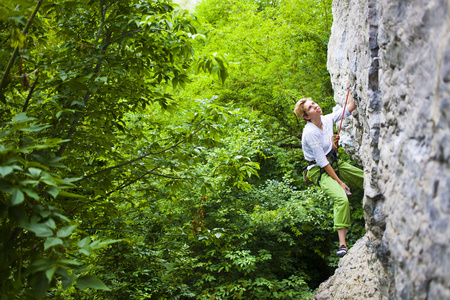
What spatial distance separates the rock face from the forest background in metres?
1.10

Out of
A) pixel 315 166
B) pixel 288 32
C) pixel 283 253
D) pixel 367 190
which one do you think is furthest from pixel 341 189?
pixel 288 32

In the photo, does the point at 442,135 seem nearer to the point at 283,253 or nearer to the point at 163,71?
the point at 163,71

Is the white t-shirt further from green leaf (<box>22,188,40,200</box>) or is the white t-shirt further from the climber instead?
green leaf (<box>22,188,40,200</box>)

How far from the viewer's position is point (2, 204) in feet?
5.01

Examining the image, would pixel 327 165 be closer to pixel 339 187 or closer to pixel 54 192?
pixel 339 187

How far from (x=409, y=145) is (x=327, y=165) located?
2317 mm

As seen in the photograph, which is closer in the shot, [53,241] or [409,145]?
[53,241]

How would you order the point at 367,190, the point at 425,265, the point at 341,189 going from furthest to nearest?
the point at 341,189, the point at 367,190, the point at 425,265

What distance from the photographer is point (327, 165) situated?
3838 millimetres

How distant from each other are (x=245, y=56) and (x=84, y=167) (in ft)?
20.1

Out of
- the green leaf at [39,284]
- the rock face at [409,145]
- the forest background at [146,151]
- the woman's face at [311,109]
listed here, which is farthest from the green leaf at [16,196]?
the woman's face at [311,109]

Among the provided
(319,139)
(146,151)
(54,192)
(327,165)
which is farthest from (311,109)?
Result: (54,192)

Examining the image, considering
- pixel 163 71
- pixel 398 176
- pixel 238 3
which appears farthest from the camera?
pixel 238 3

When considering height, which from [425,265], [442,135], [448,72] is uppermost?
[448,72]
